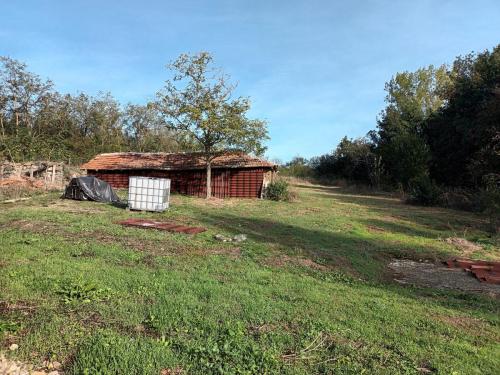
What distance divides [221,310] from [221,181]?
2120 centimetres

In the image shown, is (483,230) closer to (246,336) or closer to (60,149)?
(246,336)

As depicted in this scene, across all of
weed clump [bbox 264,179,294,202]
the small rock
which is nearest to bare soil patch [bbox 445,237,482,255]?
the small rock

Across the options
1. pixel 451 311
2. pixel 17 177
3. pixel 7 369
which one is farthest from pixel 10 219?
pixel 17 177

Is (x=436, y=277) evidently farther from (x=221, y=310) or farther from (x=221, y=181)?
(x=221, y=181)

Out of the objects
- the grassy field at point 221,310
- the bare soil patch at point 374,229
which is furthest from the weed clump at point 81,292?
the bare soil patch at point 374,229

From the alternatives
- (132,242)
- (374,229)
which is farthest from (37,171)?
(374,229)

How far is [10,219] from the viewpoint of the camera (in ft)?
37.3

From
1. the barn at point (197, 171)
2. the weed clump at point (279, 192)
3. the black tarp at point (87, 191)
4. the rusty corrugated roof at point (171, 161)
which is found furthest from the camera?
the rusty corrugated roof at point (171, 161)

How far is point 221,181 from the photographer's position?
26.0 meters

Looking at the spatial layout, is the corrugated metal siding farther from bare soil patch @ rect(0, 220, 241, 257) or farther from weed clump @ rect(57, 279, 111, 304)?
weed clump @ rect(57, 279, 111, 304)

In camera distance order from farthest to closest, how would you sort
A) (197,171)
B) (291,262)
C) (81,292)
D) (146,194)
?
(197,171), (146,194), (291,262), (81,292)

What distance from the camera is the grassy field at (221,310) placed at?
12.4ft

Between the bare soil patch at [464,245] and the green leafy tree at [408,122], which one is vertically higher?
the green leafy tree at [408,122]

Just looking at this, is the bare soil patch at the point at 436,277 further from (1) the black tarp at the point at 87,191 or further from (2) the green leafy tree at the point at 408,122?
(2) the green leafy tree at the point at 408,122
